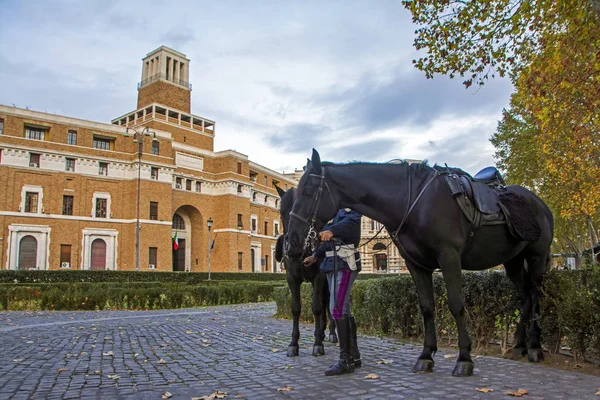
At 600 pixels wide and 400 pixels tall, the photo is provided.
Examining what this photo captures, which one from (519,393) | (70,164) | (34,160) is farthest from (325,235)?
(70,164)

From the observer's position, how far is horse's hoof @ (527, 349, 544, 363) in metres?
5.36

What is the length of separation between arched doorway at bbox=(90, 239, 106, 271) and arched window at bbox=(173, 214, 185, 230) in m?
10.1

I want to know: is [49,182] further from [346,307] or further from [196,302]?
[346,307]

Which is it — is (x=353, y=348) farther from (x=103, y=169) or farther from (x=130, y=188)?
(x=103, y=169)

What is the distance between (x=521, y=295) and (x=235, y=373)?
3578 millimetres

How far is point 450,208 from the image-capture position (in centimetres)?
470

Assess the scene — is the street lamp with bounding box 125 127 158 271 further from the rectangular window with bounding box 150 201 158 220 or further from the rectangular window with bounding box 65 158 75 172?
the rectangular window with bounding box 65 158 75 172

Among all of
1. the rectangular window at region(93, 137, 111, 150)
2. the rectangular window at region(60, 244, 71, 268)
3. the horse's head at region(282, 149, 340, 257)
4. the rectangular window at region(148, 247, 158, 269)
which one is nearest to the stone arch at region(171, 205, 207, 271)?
the rectangular window at region(148, 247, 158, 269)

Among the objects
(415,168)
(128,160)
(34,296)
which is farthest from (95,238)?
(415,168)

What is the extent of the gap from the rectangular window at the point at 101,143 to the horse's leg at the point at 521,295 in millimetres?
44808

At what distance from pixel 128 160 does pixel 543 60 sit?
41019 mm

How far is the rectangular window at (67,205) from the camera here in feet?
136

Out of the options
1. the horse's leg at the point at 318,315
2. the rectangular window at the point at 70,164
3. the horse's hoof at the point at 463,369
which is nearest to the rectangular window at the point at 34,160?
the rectangular window at the point at 70,164

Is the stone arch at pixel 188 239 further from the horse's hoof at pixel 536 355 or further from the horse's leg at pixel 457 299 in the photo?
the horse's leg at pixel 457 299
